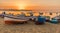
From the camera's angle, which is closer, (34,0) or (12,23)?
(12,23)

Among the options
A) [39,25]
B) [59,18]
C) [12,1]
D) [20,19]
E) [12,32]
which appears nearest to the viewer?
[12,32]

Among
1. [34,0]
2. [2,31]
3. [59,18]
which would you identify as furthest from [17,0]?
[2,31]

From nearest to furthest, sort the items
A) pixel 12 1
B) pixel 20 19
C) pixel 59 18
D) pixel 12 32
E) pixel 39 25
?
pixel 12 32
pixel 39 25
pixel 20 19
pixel 59 18
pixel 12 1

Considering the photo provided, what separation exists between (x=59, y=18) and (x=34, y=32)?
2701 mm

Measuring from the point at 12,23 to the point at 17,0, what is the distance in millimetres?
12620

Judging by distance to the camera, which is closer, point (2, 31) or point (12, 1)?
point (2, 31)

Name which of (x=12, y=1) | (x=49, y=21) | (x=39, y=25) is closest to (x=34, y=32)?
(x=39, y=25)

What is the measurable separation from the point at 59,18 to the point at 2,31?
3376mm

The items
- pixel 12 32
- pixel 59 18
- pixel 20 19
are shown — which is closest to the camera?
pixel 12 32

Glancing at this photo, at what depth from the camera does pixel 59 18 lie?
26.9 feet

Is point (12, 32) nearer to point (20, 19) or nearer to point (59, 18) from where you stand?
point (20, 19)

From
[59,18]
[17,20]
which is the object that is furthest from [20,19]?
[59,18]

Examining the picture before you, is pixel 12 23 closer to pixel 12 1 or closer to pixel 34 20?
pixel 34 20

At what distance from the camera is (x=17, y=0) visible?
1981 centimetres
